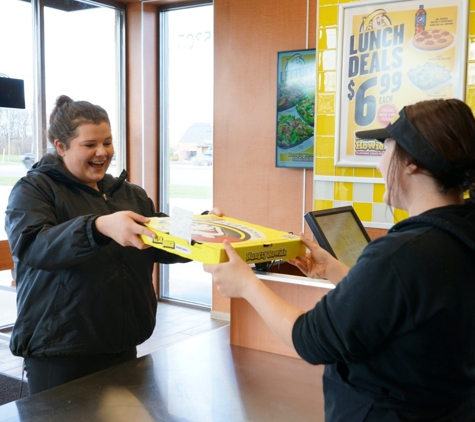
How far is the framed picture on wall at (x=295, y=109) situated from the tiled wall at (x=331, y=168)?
1.20m

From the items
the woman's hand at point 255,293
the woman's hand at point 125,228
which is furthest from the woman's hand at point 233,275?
the woman's hand at point 125,228

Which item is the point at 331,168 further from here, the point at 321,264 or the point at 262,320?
the point at 321,264

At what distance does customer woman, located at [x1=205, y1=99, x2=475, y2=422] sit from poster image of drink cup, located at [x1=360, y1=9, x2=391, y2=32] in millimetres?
2125

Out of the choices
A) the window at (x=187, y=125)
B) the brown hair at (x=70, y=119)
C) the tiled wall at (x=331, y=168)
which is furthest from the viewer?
the window at (x=187, y=125)

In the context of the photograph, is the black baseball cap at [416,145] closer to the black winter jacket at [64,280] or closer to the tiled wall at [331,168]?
the black winter jacket at [64,280]

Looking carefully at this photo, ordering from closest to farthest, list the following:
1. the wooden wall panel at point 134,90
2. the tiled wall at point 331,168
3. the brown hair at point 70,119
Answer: the brown hair at point 70,119
the tiled wall at point 331,168
the wooden wall panel at point 134,90

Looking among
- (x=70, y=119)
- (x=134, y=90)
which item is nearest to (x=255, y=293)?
(x=70, y=119)

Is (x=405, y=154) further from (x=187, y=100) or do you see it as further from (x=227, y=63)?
(x=187, y=100)

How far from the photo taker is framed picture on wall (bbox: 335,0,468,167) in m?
2.85

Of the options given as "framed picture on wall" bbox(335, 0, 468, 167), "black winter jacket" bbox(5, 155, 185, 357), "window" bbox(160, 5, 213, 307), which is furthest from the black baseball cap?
"window" bbox(160, 5, 213, 307)

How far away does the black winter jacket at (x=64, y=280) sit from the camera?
5.69ft

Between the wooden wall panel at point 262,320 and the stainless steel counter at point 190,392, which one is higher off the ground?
the wooden wall panel at point 262,320

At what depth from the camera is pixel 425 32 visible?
2.91 metres

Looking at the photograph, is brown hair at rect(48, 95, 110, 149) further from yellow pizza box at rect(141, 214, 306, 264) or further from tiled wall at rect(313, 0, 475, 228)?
tiled wall at rect(313, 0, 475, 228)
